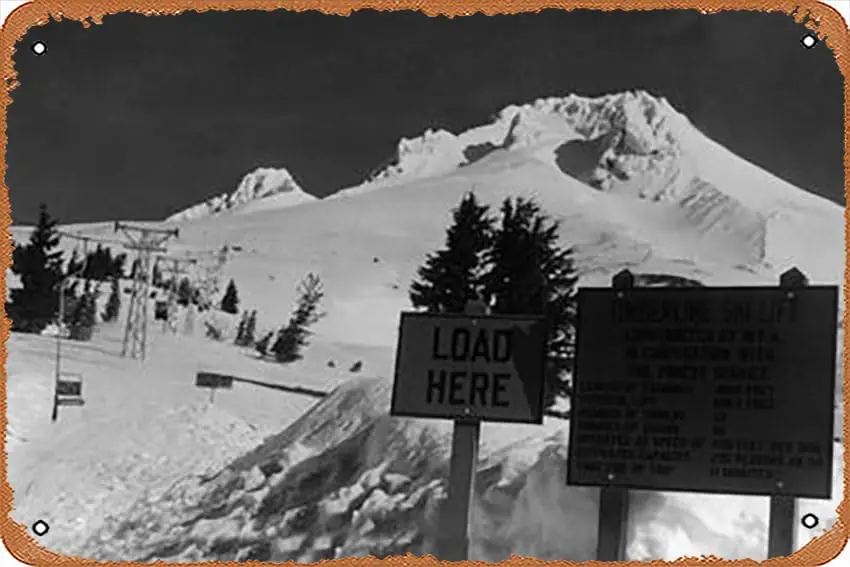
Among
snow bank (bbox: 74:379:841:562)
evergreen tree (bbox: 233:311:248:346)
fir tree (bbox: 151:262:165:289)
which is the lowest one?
snow bank (bbox: 74:379:841:562)

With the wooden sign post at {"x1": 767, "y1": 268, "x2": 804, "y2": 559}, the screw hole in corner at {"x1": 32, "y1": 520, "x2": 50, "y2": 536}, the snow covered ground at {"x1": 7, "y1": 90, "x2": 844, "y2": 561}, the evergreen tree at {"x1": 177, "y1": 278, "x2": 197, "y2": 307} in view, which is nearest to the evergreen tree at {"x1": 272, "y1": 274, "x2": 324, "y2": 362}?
the snow covered ground at {"x1": 7, "y1": 90, "x2": 844, "y2": 561}

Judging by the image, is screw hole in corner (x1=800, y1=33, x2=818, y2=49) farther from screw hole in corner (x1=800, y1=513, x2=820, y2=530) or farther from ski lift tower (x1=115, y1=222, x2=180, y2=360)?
ski lift tower (x1=115, y1=222, x2=180, y2=360)

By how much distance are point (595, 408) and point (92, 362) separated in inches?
24.6

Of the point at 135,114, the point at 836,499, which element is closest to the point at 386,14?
the point at 135,114

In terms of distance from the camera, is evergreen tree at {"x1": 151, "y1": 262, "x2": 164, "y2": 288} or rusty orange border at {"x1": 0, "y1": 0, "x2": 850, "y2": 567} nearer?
rusty orange border at {"x1": 0, "y1": 0, "x2": 850, "y2": 567}

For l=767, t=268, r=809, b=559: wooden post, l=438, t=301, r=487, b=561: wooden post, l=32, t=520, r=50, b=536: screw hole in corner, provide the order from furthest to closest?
l=32, t=520, r=50, b=536: screw hole in corner, l=438, t=301, r=487, b=561: wooden post, l=767, t=268, r=809, b=559: wooden post

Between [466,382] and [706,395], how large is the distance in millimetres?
272

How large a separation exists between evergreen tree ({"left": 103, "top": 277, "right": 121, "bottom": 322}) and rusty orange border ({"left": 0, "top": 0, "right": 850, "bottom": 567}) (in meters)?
0.12

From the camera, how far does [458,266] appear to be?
1624 mm

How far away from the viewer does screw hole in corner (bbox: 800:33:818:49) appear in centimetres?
156

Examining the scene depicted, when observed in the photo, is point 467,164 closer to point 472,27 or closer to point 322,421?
point 472,27

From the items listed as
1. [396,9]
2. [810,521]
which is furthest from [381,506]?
[396,9]

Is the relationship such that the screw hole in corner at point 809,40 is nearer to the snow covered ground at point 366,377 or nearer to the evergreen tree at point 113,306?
the snow covered ground at point 366,377

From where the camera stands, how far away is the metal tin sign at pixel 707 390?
56.5 inches
